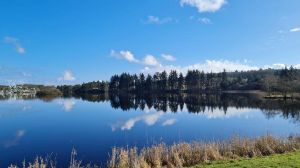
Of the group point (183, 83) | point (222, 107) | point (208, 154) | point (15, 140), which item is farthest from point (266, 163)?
point (183, 83)


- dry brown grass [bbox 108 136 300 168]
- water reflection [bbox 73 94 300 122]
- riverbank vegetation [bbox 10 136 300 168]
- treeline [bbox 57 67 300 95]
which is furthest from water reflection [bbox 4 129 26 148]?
treeline [bbox 57 67 300 95]

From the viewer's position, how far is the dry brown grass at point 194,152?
13.3 metres

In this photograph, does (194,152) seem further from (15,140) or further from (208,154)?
(15,140)

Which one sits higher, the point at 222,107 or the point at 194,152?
the point at 194,152

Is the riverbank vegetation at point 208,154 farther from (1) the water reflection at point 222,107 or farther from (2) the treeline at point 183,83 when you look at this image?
(2) the treeline at point 183,83

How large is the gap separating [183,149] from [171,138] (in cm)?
1012

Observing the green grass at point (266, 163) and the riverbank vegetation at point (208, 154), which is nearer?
the green grass at point (266, 163)

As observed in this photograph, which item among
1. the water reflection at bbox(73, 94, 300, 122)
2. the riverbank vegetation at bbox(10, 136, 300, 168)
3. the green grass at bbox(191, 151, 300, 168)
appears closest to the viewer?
the green grass at bbox(191, 151, 300, 168)

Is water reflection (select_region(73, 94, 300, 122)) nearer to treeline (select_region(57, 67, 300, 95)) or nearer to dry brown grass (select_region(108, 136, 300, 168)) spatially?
dry brown grass (select_region(108, 136, 300, 168))

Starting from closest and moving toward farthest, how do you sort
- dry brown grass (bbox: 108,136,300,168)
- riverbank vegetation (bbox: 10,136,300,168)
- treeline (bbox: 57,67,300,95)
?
riverbank vegetation (bbox: 10,136,300,168) < dry brown grass (bbox: 108,136,300,168) < treeline (bbox: 57,67,300,95)

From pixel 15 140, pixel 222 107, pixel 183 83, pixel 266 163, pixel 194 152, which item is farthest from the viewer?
pixel 183 83

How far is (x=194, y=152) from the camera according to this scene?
48.1ft

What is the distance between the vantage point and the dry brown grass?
1331cm

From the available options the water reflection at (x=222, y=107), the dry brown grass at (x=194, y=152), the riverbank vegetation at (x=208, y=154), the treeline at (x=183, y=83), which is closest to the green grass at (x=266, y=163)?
the riverbank vegetation at (x=208, y=154)
